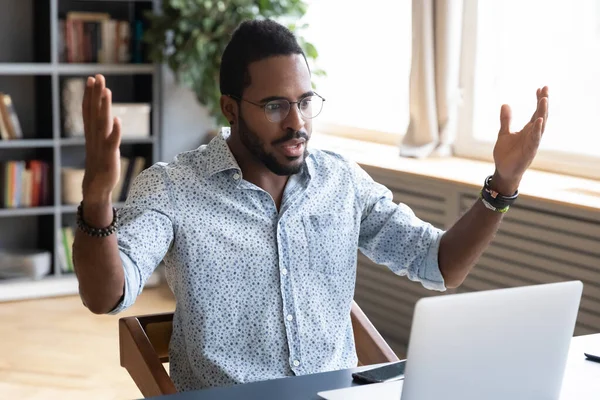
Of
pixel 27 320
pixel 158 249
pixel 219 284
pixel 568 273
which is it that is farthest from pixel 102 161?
pixel 27 320

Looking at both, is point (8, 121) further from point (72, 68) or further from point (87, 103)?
point (87, 103)

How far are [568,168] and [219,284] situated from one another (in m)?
2.35

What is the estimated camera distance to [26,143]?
4.71 meters

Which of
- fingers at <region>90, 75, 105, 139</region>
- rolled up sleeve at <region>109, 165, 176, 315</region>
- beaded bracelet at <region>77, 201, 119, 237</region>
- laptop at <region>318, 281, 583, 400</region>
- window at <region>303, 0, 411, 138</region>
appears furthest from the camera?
window at <region>303, 0, 411, 138</region>

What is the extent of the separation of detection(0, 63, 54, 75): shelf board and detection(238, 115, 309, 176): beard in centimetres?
293

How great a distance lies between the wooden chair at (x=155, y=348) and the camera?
1.85 metres

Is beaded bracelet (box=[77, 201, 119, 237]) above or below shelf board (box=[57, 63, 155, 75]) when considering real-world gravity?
above

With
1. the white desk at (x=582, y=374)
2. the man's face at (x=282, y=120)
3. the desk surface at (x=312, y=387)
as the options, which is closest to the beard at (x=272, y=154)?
the man's face at (x=282, y=120)

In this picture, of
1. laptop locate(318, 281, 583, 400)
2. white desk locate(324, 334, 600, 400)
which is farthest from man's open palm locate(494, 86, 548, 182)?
laptop locate(318, 281, 583, 400)

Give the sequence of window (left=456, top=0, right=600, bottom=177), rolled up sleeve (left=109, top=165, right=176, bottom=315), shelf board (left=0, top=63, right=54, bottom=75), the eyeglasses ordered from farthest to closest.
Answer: shelf board (left=0, top=63, right=54, bottom=75)
window (left=456, top=0, right=600, bottom=177)
the eyeglasses
rolled up sleeve (left=109, top=165, right=176, bottom=315)

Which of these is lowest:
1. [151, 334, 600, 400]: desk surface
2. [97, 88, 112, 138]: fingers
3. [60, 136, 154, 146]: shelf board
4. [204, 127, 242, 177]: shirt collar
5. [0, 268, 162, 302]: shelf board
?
[0, 268, 162, 302]: shelf board

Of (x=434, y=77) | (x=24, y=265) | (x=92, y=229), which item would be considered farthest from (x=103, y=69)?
(x=92, y=229)

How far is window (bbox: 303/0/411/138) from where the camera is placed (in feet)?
16.1

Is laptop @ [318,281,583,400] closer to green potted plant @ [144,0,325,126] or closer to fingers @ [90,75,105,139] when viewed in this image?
fingers @ [90,75,105,139]
